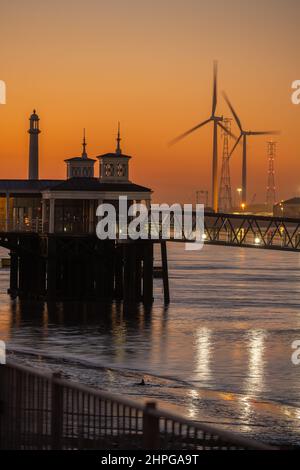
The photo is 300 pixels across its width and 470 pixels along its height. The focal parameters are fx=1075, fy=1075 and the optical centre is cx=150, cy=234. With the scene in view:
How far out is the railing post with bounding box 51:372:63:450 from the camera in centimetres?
1467

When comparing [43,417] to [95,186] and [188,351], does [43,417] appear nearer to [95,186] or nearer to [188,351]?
[188,351]

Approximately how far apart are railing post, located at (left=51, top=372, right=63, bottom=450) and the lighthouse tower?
113338 millimetres

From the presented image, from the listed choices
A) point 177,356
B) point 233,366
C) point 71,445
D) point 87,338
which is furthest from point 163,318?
point 71,445

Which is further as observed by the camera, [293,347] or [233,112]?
[233,112]

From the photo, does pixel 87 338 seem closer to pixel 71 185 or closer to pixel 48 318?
pixel 48 318

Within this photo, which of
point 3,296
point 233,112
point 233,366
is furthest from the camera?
point 233,112

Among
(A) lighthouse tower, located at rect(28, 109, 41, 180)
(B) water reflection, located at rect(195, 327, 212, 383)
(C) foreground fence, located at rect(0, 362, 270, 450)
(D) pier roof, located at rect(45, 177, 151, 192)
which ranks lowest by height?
(B) water reflection, located at rect(195, 327, 212, 383)

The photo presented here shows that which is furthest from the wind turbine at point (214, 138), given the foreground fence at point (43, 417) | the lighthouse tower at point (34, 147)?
the foreground fence at point (43, 417)

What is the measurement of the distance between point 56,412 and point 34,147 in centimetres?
11586

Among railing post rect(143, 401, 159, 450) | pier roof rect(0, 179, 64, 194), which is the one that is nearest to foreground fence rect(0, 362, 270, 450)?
railing post rect(143, 401, 159, 450)

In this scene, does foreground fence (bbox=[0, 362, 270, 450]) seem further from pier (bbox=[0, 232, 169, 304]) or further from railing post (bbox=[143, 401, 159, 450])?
pier (bbox=[0, 232, 169, 304])

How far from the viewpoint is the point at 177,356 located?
174 feet

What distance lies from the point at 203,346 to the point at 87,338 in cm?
728

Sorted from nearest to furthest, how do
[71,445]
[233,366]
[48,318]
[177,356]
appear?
[71,445] < [233,366] < [177,356] < [48,318]
